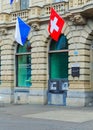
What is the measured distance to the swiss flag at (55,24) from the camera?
2309 centimetres

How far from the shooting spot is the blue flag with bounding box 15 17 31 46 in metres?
24.7

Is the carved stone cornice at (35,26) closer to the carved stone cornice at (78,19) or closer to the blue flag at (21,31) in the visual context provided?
the blue flag at (21,31)

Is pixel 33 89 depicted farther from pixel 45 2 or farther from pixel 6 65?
pixel 45 2

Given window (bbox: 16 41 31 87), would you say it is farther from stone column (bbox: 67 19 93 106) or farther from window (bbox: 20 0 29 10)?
stone column (bbox: 67 19 93 106)

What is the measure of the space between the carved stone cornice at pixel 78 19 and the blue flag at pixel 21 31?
3363mm

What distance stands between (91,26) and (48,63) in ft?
14.8

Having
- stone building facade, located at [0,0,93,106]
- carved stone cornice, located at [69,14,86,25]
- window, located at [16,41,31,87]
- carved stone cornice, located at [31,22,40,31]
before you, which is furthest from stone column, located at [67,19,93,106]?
window, located at [16,41,31,87]

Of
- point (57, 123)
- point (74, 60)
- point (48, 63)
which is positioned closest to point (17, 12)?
point (48, 63)

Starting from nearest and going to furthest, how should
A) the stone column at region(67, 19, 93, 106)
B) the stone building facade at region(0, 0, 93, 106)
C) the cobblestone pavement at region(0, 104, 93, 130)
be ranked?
1. the cobblestone pavement at region(0, 104, 93, 130)
2. the stone column at region(67, 19, 93, 106)
3. the stone building facade at region(0, 0, 93, 106)

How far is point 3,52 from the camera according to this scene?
28844 mm

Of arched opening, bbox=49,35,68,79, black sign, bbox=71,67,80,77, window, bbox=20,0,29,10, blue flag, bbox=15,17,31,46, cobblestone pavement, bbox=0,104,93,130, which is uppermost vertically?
window, bbox=20,0,29,10

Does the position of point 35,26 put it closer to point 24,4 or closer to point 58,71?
point 24,4

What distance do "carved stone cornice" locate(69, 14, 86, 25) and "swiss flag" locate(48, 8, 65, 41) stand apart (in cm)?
67

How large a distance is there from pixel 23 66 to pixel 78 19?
6.96 m
